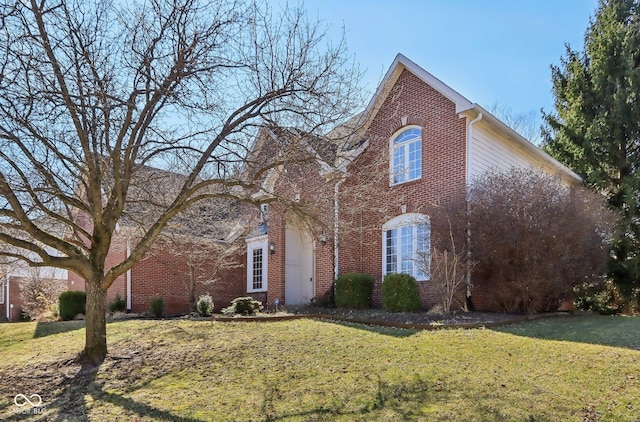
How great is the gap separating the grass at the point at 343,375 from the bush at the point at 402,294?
2744 millimetres

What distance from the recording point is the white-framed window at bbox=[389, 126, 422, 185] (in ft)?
46.9

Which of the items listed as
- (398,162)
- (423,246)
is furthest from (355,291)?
(398,162)

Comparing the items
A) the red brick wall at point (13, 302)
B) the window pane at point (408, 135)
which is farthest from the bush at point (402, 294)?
the red brick wall at point (13, 302)

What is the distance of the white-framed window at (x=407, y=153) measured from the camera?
14.3 meters

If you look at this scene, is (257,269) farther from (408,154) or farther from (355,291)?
(408,154)

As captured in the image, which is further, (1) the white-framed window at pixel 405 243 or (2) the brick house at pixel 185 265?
(2) the brick house at pixel 185 265

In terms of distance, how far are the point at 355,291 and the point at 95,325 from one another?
750 cm

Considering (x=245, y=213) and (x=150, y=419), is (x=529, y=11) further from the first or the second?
(x=150, y=419)

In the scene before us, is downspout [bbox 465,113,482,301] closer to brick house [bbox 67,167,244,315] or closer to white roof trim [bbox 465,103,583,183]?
white roof trim [bbox 465,103,583,183]

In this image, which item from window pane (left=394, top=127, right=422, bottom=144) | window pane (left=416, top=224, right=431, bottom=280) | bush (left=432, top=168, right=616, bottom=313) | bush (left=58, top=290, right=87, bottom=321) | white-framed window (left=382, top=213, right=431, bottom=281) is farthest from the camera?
bush (left=58, top=290, right=87, bottom=321)

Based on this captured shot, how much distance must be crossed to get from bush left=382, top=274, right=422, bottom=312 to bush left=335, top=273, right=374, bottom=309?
1373 millimetres

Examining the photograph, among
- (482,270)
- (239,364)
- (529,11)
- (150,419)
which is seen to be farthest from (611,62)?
(150,419)

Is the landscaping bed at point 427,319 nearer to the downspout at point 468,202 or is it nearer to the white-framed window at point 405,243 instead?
the downspout at point 468,202

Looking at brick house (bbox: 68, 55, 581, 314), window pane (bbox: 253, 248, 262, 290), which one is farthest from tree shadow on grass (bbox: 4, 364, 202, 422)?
window pane (bbox: 253, 248, 262, 290)
